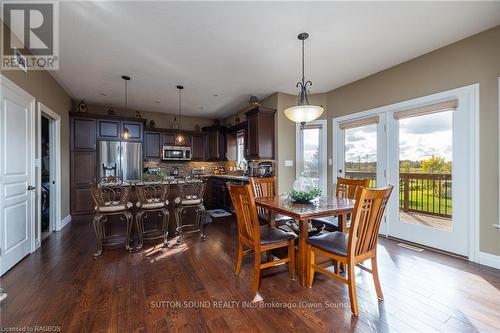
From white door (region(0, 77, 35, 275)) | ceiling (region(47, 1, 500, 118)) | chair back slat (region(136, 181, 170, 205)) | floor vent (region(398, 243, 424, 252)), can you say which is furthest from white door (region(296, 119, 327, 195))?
white door (region(0, 77, 35, 275))

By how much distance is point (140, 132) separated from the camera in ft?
17.8

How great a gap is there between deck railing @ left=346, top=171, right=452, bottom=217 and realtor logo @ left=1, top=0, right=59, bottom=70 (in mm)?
4952

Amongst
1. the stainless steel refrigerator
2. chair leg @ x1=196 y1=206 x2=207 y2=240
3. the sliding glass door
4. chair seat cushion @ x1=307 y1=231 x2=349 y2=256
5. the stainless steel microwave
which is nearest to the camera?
chair seat cushion @ x1=307 y1=231 x2=349 y2=256

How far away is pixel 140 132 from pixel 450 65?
241 inches

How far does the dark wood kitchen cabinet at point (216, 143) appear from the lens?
6.61 m

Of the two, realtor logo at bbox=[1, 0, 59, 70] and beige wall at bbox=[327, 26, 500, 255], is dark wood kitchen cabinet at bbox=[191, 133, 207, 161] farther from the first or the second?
beige wall at bbox=[327, 26, 500, 255]

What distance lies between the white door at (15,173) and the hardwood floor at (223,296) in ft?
0.85

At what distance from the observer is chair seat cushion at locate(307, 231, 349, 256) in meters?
1.82

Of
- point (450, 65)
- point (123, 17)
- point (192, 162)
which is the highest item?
point (123, 17)

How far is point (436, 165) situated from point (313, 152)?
6.84ft

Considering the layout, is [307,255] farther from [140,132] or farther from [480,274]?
[140,132]

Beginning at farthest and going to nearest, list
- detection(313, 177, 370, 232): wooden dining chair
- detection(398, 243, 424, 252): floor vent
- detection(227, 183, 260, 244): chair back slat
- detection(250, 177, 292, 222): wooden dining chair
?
detection(250, 177, 292, 222): wooden dining chair < detection(398, 243, 424, 252): floor vent < detection(313, 177, 370, 232): wooden dining chair < detection(227, 183, 260, 244): chair back slat

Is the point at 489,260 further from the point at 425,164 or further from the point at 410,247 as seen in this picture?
the point at 425,164

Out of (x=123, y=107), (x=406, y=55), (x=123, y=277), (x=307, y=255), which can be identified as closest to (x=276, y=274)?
(x=307, y=255)
